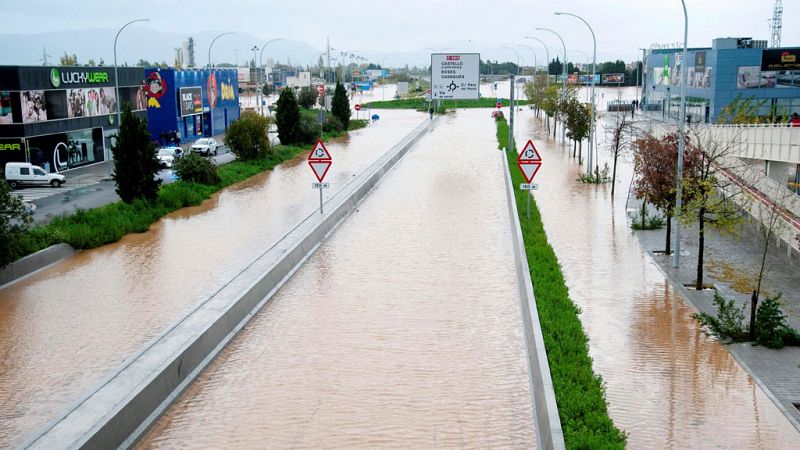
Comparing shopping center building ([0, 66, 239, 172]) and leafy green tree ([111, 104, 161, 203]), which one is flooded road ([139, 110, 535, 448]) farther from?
shopping center building ([0, 66, 239, 172])

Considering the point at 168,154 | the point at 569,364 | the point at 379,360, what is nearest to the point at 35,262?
the point at 379,360

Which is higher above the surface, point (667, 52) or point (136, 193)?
point (667, 52)

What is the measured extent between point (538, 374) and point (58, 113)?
116ft

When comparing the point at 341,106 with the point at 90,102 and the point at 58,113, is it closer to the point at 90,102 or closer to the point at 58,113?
the point at 90,102

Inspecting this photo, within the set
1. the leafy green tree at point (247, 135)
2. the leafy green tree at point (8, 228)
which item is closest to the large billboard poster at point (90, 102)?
the leafy green tree at point (247, 135)

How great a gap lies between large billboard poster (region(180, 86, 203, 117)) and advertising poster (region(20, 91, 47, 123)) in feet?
46.1

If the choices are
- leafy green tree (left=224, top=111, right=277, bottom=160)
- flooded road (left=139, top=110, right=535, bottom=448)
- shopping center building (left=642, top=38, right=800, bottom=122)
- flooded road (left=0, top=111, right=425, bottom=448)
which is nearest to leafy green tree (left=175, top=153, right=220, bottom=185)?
flooded road (left=0, top=111, right=425, bottom=448)

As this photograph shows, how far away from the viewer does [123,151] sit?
26.1 m

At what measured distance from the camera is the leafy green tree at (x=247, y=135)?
132ft

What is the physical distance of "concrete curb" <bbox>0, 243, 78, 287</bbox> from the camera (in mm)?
18391

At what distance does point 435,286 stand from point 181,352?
6641mm

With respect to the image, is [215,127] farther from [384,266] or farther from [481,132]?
[384,266]

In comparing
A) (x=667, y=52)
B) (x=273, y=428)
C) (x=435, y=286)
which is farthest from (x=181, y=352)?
(x=667, y=52)

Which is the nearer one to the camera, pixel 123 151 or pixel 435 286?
pixel 435 286
